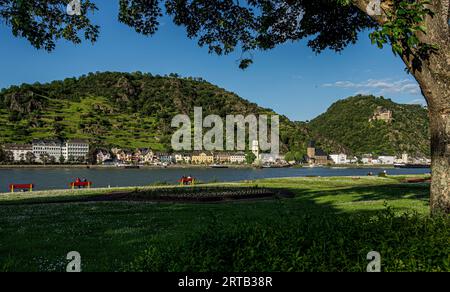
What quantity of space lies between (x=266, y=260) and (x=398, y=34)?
6.33 meters

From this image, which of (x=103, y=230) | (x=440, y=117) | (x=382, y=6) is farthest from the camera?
(x=103, y=230)

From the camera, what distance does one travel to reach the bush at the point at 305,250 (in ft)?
16.0

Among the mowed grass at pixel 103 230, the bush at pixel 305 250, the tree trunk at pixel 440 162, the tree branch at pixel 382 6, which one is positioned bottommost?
the mowed grass at pixel 103 230

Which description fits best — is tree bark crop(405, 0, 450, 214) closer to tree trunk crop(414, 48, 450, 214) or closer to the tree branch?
tree trunk crop(414, 48, 450, 214)

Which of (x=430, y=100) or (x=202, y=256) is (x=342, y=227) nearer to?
(x=202, y=256)

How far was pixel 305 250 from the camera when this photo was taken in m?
5.54

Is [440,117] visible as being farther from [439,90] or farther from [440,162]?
[440,162]

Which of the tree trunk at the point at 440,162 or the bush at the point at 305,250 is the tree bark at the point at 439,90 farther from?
the bush at the point at 305,250

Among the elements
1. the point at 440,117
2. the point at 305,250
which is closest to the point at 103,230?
the point at 305,250

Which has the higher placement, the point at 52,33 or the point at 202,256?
the point at 52,33

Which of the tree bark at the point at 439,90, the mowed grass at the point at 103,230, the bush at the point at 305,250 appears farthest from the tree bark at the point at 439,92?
the bush at the point at 305,250
